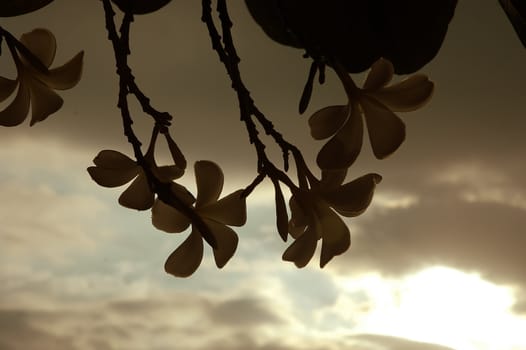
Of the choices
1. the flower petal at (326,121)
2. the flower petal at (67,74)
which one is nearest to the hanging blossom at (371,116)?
the flower petal at (326,121)

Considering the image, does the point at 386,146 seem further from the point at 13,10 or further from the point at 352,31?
the point at 13,10

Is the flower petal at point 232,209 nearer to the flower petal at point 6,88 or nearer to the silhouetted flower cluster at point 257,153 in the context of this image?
the silhouetted flower cluster at point 257,153

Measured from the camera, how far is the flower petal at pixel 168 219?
36 centimetres

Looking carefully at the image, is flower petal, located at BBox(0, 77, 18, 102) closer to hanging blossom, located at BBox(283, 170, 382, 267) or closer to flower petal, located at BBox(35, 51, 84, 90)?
flower petal, located at BBox(35, 51, 84, 90)

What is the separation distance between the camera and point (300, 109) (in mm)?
337

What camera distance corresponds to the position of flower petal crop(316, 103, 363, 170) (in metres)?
0.33

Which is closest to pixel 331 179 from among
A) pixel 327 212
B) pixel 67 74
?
pixel 327 212

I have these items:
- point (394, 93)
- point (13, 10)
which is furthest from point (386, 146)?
point (13, 10)

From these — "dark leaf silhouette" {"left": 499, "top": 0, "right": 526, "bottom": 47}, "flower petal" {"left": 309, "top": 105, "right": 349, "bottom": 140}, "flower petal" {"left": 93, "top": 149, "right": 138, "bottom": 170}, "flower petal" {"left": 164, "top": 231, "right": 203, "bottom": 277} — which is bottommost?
"flower petal" {"left": 164, "top": 231, "right": 203, "bottom": 277}

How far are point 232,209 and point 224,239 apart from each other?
13mm

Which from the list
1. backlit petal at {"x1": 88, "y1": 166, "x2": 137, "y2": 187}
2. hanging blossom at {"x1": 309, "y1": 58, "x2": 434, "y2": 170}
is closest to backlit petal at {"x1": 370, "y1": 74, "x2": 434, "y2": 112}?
hanging blossom at {"x1": 309, "y1": 58, "x2": 434, "y2": 170}

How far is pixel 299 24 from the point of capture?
0.33 meters

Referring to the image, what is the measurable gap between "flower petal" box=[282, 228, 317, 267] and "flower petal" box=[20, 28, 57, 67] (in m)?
0.13

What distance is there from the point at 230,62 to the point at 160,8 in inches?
1.5
